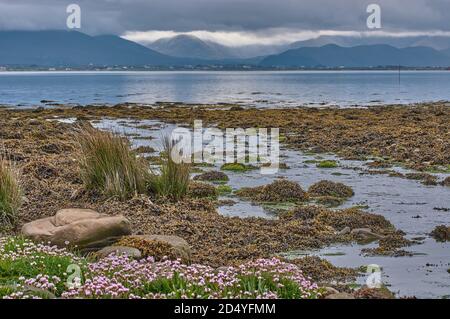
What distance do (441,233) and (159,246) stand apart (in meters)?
6.57

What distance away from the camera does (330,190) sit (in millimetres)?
19141

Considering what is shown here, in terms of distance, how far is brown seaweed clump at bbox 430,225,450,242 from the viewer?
1402 cm

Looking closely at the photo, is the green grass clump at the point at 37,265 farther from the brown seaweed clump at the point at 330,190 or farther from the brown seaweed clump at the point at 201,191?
the brown seaweed clump at the point at 330,190

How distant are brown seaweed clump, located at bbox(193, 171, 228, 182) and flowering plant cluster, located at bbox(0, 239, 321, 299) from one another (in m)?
12.0

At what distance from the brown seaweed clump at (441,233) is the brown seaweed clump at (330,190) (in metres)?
4.74

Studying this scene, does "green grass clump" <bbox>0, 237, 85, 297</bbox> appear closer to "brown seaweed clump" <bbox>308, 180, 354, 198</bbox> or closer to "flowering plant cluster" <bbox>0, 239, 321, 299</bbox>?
"flowering plant cluster" <bbox>0, 239, 321, 299</bbox>

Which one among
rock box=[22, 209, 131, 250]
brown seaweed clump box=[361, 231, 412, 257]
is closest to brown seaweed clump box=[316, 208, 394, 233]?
brown seaweed clump box=[361, 231, 412, 257]

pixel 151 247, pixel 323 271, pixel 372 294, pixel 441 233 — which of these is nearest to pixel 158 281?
pixel 151 247

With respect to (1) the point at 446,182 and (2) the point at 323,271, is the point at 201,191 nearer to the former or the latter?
(2) the point at 323,271

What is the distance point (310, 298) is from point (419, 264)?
470 cm

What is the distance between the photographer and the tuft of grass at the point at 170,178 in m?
16.6

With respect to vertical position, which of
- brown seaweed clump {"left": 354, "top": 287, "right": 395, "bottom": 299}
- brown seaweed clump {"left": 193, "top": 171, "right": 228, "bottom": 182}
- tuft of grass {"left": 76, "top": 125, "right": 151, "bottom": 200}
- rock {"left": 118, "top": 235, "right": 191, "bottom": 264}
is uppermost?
tuft of grass {"left": 76, "top": 125, "right": 151, "bottom": 200}
